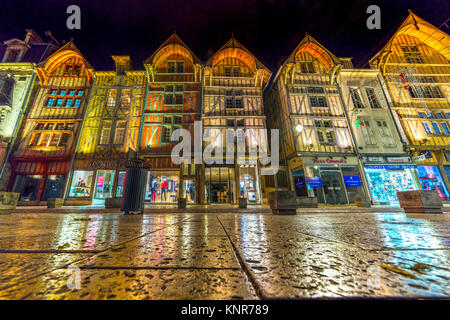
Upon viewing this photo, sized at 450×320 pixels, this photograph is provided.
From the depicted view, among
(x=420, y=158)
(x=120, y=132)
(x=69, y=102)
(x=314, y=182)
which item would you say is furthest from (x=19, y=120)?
(x=420, y=158)

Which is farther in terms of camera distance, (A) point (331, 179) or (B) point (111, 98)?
(B) point (111, 98)

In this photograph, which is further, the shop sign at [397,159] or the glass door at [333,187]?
the shop sign at [397,159]

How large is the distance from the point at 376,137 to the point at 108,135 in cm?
2231

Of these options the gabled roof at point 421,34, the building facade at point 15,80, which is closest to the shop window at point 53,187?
the building facade at point 15,80

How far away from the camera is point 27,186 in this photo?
43.4 feet

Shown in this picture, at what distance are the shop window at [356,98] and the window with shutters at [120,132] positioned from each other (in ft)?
66.1

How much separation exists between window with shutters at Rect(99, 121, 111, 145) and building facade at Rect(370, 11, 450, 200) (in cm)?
2451

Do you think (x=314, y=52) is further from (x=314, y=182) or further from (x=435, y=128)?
(x=314, y=182)

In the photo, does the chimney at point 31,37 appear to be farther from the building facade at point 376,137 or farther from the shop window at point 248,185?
the building facade at point 376,137

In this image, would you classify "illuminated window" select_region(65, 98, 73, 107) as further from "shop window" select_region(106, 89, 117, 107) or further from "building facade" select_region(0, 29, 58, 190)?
"shop window" select_region(106, 89, 117, 107)

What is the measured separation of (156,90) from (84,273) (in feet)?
56.3

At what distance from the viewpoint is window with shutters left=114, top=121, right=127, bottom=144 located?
14195 mm

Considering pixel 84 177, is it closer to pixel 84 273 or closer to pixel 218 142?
pixel 218 142

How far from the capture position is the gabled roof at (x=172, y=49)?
15.5 meters
